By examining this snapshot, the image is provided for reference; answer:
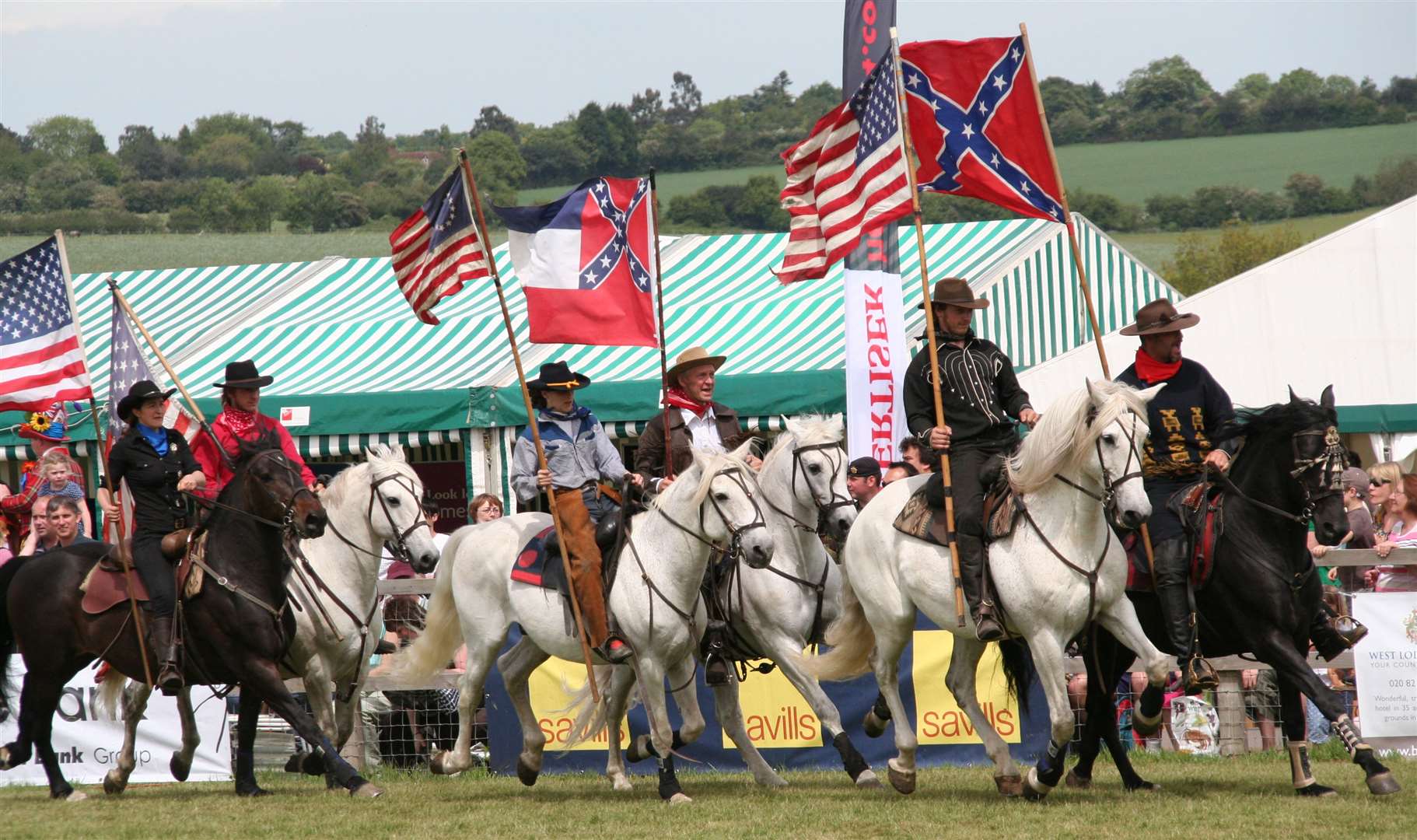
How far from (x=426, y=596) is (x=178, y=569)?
287cm

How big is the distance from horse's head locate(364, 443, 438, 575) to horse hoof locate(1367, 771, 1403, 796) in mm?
5722

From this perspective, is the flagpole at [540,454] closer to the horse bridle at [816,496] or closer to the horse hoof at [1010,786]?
the horse bridle at [816,496]

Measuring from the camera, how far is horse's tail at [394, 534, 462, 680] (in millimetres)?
11180

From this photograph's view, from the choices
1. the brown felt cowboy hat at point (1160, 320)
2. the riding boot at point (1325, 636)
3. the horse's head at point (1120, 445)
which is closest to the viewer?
the horse's head at point (1120, 445)

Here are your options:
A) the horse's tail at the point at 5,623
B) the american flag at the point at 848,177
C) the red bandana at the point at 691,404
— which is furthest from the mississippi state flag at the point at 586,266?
the horse's tail at the point at 5,623

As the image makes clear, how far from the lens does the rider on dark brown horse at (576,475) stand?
9.88 meters

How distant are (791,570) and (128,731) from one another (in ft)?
16.2

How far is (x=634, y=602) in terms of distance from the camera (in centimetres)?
962

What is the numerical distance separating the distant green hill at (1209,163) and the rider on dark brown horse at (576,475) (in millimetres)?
66338

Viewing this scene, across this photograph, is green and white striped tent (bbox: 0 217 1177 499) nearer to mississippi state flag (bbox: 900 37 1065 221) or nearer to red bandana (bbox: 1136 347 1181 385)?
mississippi state flag (bbox: 900 37 1065 221)

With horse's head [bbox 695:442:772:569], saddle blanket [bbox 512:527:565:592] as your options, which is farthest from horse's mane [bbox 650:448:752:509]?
saddle blanket [bbox 512:527:565:592]

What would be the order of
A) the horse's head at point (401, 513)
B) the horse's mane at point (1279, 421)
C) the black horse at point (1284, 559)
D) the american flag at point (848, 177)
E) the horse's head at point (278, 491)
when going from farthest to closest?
the horse's head at point (401, 513) < the american flag at point (848, 177) < the horse's head at point (278, 491) < the horse's mane at point (1279, 421) < the black horse at point (1284, 559)

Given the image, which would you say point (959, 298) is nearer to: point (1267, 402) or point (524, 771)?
point (524, 771)

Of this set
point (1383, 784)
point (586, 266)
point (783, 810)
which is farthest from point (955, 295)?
point (1383, 784)
